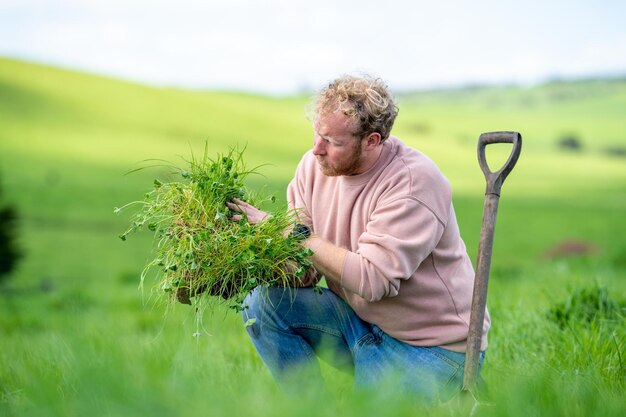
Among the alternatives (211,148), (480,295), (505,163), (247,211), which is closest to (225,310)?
(247,211)

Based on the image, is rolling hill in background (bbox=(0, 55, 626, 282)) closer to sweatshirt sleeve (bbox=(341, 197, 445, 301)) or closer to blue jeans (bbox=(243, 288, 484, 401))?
blue jeans (bbox=(243, 288, 484, 401))

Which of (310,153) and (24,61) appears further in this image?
(24,61)

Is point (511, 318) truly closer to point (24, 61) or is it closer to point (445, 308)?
point (445, 308)

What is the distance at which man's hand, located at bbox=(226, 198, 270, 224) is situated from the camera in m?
3.71

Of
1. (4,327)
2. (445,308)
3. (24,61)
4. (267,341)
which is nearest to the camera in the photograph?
(445,308)

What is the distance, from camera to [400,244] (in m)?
3.58

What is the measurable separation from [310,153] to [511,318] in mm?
2122

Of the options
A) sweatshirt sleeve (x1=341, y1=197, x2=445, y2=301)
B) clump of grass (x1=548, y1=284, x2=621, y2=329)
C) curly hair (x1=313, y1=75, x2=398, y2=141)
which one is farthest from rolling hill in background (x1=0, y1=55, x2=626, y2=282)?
sweatshirt sleeve (x1=341, y1=197, x2=445, y2=301)

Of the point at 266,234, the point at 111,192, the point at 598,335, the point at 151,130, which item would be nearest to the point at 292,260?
the point at 266,234

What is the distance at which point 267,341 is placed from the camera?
4.14 meters

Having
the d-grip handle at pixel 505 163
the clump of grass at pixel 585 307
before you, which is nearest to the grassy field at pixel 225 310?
the clump of grass at pixel 585 307

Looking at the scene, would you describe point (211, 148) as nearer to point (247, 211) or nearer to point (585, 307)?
point (585, 307)

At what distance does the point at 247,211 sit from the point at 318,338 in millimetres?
847

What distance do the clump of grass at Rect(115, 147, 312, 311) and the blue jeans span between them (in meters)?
0.22
